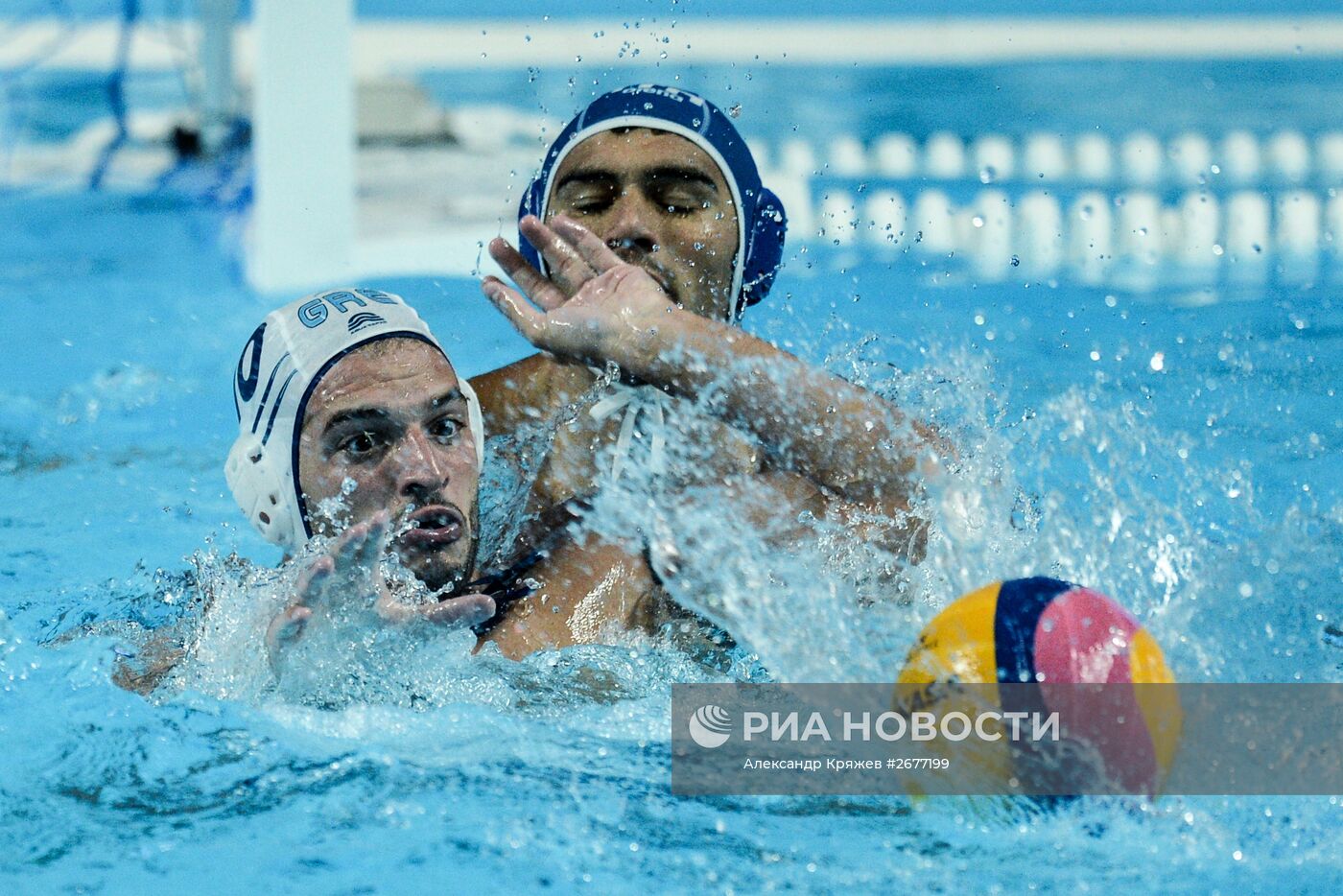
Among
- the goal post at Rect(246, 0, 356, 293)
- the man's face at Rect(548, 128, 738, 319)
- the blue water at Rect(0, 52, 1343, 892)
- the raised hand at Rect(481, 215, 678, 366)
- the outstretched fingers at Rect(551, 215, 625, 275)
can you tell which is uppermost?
the goal post at Rect(246, 0, 356, 293)

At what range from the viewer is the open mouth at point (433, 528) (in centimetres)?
212

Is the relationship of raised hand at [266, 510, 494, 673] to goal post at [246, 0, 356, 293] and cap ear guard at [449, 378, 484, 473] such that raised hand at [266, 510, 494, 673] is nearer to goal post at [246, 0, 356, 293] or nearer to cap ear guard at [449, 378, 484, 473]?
cap ear guard at [449, 378, 484, 473]

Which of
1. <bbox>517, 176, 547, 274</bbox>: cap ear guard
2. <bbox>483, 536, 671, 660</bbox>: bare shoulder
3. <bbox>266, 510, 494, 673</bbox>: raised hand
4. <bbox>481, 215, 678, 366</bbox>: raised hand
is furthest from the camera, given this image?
<bbox>517, 176, 547, 274</bbox>: cap ear guard

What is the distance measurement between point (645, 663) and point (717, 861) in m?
0.50

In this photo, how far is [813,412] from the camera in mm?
2123

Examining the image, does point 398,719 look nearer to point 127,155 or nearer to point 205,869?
point 205,869

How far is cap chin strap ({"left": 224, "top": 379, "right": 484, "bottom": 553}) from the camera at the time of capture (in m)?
2.16

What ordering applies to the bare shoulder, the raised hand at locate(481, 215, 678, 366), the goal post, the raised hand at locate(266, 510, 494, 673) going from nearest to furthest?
1. the raised hand at locate(266, 510, 494, 673)
2. the raised hand at locate(481, 215, 678, 366)
3. the bare shoulder
4. the goal post

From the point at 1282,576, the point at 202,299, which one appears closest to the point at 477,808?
the point at 1282,576

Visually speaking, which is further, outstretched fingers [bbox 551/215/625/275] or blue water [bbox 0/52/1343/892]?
outstretched fingers [bbox 551/215/625/275]

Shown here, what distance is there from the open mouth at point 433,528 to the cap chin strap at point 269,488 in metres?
0.10

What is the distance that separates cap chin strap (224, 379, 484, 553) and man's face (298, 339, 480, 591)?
0.02m

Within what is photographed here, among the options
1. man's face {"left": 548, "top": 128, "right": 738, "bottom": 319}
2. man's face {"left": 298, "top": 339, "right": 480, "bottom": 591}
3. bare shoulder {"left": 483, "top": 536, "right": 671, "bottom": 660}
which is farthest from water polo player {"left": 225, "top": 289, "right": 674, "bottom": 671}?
man's face {"left": 548, "top": 128, "right": 738, "bottom": 319}

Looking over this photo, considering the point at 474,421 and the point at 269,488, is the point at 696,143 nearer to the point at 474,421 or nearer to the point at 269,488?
the point at 474,421
